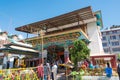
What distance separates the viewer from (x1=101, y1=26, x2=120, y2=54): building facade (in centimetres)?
5108

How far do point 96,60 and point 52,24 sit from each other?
832 centimetres

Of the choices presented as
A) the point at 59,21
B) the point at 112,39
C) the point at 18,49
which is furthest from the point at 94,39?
the point at 112,39

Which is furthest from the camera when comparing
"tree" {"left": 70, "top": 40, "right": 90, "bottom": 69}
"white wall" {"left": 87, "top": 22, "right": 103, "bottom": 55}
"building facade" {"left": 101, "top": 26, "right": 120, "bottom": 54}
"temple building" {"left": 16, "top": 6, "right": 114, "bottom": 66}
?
"building facade" {"left": 101, "top": 26, "right": 120, "bottom": 54}

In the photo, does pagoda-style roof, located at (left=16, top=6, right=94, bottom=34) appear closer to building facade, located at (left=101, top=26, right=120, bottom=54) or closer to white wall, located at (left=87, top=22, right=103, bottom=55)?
white wall, located at (left=87, top=22, right=103, bottom=55)

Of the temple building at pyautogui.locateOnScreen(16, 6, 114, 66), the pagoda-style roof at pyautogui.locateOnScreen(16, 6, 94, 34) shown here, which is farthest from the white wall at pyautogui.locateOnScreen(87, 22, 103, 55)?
the pagoda-style roof at pyautogui.locateOnScreen(16, 6, 94, 34)

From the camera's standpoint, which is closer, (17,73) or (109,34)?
(17,73)

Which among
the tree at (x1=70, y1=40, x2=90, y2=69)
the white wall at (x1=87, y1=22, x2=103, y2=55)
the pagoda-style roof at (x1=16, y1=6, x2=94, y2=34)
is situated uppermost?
the pagoda-style roof at (x1=16, y1=6, x2=94, y2=34)

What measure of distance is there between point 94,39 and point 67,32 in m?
4.62

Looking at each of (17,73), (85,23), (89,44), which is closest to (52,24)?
(85,23)

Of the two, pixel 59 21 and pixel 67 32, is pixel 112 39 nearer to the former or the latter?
pixel 59 21

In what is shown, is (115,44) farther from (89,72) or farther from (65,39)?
(89,72)

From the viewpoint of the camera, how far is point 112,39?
52.6 m

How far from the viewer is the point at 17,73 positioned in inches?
342

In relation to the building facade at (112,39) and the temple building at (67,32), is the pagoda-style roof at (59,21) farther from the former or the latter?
the building facade at (112,39)
